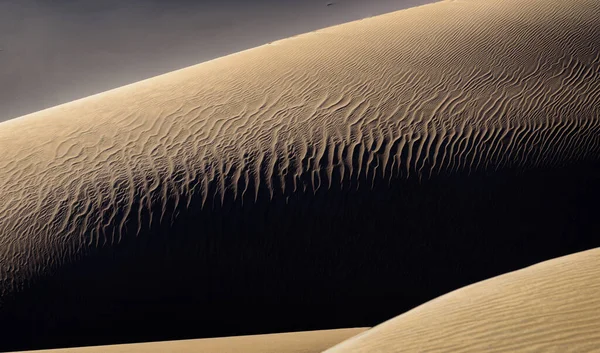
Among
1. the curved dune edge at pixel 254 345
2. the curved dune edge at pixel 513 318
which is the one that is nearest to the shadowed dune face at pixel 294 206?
the curved dune edge at pixel 254 345

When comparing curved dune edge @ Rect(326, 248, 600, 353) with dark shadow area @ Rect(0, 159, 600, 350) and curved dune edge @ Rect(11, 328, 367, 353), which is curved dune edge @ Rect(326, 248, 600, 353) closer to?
curved dune edge @ Rect(11, 328, 367, 353)

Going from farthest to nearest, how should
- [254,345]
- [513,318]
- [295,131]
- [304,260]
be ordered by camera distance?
[295,131], [304,260], [254,345], [513,318]

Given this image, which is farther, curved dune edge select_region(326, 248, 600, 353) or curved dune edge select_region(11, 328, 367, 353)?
curved dune edge select_region(11, 328, 367, 353)

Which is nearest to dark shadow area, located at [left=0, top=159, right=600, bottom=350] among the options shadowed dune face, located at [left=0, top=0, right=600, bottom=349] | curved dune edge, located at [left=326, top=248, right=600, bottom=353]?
shadowed dune face, located at [left=0, top=0, right=600, bottom=349]

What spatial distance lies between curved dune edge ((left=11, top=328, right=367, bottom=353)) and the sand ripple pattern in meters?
2.33

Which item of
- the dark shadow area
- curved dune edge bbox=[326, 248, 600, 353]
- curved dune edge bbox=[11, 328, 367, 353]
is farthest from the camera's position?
the dark shadow area

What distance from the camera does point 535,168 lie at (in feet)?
25.3

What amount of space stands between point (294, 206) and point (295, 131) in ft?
4.22

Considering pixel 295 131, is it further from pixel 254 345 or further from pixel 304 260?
pixel 254 345

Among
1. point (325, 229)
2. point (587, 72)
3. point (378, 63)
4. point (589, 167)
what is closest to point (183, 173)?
point (325, 229)

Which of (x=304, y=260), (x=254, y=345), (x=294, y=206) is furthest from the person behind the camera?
(x=294, y=206)

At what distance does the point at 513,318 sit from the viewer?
9.07 feet

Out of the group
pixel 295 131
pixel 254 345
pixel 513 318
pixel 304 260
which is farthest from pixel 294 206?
pixel 513 318

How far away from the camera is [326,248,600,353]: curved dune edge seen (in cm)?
251
